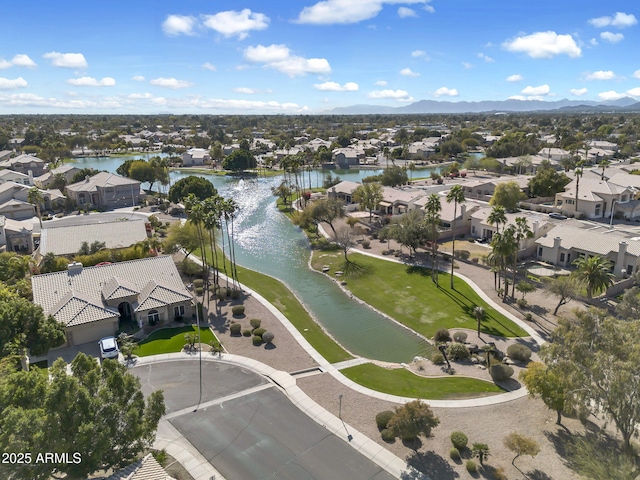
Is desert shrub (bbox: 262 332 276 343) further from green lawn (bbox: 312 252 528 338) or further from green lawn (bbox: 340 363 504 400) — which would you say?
green lawn (bbox: 312 252 528 338)

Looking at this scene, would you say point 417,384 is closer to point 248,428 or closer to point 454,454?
point 454,454

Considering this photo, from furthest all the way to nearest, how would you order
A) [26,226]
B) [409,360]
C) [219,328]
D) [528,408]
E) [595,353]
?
[26,226]
[219,328]
[409,360]
[528,408]
[595,353]

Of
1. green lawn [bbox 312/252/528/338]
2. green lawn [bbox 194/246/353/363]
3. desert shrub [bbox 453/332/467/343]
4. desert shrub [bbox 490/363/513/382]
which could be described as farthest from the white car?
desert shrub [bbox 490/363/513/382]

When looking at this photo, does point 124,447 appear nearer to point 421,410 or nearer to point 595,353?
point 421,410

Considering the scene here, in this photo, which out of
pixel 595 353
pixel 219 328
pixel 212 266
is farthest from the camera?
pixel 212 266

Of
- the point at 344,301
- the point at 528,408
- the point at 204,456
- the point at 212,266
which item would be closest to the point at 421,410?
the point at 528,408

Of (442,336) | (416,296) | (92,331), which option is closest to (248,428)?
(92,331)

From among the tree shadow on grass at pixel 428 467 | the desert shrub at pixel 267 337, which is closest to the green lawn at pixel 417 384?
the tree shadow on grass at pixel 428 467
